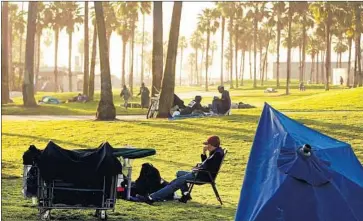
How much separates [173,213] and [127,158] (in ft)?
3.57

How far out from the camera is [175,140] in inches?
822

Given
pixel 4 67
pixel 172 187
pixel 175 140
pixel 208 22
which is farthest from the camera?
pixel 208 22

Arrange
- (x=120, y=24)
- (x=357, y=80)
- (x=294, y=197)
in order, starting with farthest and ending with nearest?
(x=120, y=24) < (x=357, y=80) < (x=294, y=197)

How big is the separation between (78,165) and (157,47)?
19879 mm

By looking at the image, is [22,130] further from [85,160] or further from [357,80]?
[357,80]

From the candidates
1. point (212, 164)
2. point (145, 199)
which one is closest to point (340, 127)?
point (212, 164)

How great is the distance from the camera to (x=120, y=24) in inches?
2842

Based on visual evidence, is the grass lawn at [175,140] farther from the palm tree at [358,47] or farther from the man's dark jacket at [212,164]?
the palm tree at [358,47]

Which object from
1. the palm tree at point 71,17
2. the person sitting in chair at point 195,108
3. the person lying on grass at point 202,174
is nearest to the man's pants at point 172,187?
the person lying on grass at point 202,174

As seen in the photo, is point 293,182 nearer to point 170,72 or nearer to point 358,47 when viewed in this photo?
point 170,72

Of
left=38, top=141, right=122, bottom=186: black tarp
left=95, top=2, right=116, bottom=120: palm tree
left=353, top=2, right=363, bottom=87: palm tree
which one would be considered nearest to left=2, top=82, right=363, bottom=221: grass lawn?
left=38, top=141, right=122, bottom=186: black tarp

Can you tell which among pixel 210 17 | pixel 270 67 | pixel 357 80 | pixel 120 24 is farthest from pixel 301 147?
pixel 270 67

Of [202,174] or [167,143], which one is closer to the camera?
[202,174]

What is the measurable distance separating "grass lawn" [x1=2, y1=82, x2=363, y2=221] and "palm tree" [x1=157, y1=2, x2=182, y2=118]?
1.88 metres
